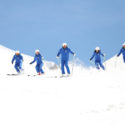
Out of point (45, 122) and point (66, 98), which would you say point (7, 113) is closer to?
point (45, 122)

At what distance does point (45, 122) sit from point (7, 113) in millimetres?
1177

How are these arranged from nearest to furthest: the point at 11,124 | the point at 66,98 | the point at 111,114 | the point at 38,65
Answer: the point at 11,124, the point at 111,114, the point at 66,98, the point at 38,65

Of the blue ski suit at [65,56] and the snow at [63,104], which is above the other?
the blue ski suit at [65,56]

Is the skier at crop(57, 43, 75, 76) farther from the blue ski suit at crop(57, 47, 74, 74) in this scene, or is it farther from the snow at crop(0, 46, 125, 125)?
the snow at crop(0, 46, 125, 125)

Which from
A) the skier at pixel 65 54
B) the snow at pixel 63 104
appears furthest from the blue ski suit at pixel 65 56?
the snow at pixel 63 104

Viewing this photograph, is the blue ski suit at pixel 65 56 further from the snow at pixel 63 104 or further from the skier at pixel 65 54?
the snow at pixel 63 104

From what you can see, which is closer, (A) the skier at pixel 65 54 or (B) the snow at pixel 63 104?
(B) the snow at pixel 63 104

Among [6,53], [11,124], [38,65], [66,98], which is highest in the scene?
[6,53]

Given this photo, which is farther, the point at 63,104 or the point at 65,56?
the point at 65,56

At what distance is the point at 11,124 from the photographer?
26.9 feet

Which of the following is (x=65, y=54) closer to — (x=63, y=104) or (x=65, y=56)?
A: (x=65, y=56)

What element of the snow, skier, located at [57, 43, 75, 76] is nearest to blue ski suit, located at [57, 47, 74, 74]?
skier, located at [57, 43, 75, 76]

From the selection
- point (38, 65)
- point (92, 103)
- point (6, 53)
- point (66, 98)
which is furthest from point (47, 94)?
point (6, 53)

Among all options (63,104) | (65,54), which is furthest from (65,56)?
(63,104)
